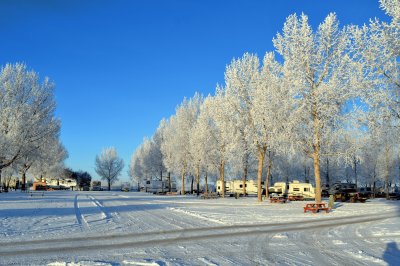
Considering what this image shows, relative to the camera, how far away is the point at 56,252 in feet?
34.3

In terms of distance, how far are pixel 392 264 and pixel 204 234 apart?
6715 mm

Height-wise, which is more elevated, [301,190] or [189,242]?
[189,242]

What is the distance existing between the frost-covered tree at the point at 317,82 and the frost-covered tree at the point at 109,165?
3173 inches

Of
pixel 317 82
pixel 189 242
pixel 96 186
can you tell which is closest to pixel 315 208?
pixel 317 82

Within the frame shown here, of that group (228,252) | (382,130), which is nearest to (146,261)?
(228,252)

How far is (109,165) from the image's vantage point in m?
103

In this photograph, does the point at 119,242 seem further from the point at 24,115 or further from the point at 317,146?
the point at 24,115

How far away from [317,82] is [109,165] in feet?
270

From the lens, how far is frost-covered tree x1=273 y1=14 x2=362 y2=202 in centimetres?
2758

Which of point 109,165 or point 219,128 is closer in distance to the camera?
point 219,128

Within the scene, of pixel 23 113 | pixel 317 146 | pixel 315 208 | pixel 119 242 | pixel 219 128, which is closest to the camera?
pixel 119 242

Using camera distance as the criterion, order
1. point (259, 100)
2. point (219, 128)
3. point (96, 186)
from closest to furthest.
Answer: point (259, 100) → point (219, 128) → point (96, 186)

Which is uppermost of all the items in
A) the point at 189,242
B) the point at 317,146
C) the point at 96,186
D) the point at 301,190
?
the point at 317,146

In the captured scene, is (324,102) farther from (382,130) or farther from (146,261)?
(146,261)
